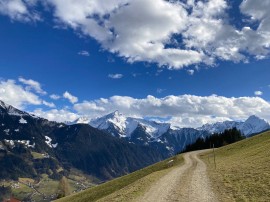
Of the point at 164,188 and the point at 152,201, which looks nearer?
the point at 152,201

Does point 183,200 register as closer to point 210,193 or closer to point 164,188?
point 210,193

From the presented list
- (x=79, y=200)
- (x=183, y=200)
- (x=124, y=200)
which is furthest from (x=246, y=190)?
(x=79, y=200)

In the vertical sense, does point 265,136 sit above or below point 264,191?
above

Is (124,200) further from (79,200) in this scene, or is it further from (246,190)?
(79,200)

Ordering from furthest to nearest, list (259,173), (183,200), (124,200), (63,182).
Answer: (63,182)
(259,173)
(124,200)
(183,200)

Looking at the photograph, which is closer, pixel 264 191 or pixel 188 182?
pixel 264 191

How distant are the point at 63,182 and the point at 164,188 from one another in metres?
150

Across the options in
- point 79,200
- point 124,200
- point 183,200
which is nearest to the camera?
point 183,200

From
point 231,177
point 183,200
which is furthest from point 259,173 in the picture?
point 183,200

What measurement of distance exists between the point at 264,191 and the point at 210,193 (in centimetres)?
540

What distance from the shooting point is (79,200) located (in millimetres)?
74562

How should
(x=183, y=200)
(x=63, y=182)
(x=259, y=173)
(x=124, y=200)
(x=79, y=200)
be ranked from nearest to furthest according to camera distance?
(x=183, y=200)
(x=124, y=200)
(x=259, y=173)
(x=79, y=200)
(x=63, y=182)

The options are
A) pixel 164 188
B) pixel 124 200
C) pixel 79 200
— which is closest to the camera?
pixel 124 200

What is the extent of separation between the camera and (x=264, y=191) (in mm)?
34688
